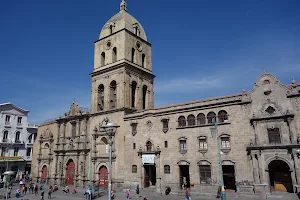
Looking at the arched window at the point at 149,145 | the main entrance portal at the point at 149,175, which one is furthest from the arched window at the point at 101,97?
the main entrance portal at the point at 149,175

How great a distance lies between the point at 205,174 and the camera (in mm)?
31312

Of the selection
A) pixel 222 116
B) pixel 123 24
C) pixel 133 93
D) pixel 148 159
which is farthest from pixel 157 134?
pixel 123 24

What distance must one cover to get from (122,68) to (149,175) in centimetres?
1801

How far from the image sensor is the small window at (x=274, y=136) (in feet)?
91.6

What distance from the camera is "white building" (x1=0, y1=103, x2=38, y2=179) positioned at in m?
54.1

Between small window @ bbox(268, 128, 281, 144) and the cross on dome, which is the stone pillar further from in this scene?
the cross on dome

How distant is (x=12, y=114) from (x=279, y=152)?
179 feet

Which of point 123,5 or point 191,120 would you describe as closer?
point 191,120

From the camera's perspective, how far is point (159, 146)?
35.6m

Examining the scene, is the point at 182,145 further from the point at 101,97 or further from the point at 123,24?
the point at 123,24

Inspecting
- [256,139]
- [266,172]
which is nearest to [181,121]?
[256,139]

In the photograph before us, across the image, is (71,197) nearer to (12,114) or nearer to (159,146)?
(159,146)

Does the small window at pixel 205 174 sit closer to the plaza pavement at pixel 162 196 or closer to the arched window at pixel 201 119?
the plaza pavement at pixel 162 196

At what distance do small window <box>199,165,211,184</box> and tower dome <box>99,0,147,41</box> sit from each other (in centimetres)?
2748
